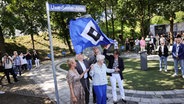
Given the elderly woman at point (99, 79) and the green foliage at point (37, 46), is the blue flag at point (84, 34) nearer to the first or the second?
the elderly woman at point (99, 79)

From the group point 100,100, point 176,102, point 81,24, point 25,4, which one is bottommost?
point 176,102

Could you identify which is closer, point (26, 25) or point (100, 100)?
point (100, 100)

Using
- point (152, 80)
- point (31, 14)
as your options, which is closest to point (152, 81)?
point (152, 80)

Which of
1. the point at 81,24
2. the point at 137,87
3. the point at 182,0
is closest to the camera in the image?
the point at 81,24

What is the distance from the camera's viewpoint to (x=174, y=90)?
29.6 ft

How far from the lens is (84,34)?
770cm

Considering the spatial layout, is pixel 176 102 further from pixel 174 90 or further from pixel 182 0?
pixel 182 0

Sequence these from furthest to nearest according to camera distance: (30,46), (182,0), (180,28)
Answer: (180,28)
(30,46)
(182,0)

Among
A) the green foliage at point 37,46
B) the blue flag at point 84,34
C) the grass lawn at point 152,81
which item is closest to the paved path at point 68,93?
the grass lawn at point 152,81

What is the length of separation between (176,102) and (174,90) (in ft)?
4.24

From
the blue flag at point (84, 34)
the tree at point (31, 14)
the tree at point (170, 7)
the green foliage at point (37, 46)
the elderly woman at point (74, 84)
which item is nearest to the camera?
the elderly woman at point (74, 84)

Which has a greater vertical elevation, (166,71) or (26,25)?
(26,25)

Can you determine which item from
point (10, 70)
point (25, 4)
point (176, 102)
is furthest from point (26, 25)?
point (176, 102)

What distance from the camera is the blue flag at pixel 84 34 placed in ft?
24.9
